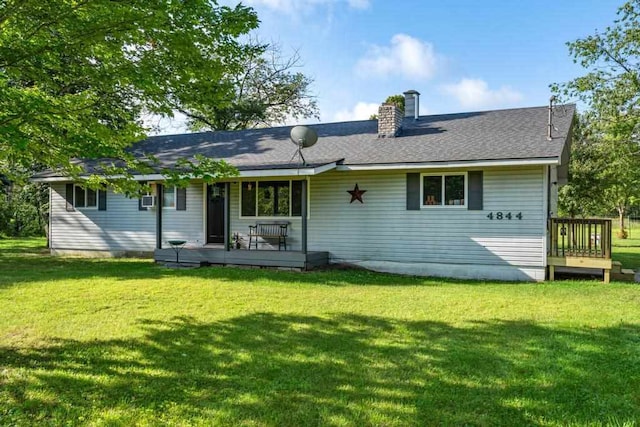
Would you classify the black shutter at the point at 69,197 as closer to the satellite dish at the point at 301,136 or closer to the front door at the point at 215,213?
the front door at the point at 215,213

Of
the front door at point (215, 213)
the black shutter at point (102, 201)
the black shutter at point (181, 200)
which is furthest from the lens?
the black shutter at point (102, 201)

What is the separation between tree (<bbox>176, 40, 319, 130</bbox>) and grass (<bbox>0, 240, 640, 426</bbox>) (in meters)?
19.2

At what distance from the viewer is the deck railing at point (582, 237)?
9508mm

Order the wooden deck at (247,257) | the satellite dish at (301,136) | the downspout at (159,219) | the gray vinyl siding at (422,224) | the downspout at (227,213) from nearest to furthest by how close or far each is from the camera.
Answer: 1. the gray vinyl siding at (422,224)
2. the wooden deck at (247,257)
3. the downspout at (227,213)
4. the satellite dish at (301,136)
5. the downspout at (159,219)

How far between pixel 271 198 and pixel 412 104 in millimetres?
5787

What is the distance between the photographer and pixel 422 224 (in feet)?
35.6

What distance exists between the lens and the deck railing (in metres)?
9.51

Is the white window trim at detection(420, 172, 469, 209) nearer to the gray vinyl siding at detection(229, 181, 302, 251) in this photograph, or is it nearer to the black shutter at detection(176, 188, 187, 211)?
the gray vinyl siding at detection(229, 181, 302, 251)

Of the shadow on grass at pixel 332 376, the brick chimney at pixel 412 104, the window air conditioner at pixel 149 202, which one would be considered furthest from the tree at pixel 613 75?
the window air conditioner at pixel 149 202

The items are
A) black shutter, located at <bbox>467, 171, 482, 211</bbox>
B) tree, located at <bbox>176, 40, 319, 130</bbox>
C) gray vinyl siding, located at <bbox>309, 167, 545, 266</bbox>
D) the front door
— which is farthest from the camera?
tree, located at <bbox>176, 40, 319, 130</bbox>

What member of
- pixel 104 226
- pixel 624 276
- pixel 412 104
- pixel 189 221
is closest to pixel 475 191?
pixel 624 276

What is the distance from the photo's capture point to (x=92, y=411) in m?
3.49

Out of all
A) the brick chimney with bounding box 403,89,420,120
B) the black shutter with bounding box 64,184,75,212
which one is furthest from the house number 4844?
the black shutter with bounding box 64,184,75,212

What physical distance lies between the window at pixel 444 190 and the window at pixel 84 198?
34.2 feet
